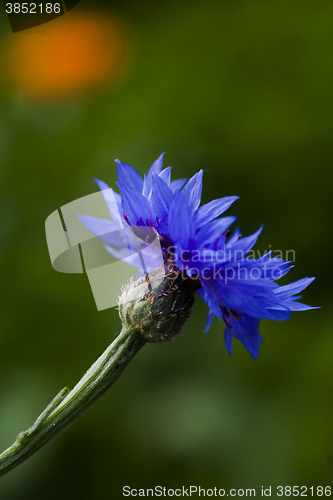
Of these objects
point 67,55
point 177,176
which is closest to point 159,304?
point 177,176

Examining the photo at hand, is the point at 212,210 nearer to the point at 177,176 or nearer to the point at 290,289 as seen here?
the point at 290,289

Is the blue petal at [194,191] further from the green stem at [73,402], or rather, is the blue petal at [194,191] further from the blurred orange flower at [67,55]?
the blurred orange flower at [67,55]

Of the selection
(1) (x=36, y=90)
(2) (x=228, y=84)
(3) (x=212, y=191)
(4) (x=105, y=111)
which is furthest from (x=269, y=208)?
(1) (x=36, y=90)

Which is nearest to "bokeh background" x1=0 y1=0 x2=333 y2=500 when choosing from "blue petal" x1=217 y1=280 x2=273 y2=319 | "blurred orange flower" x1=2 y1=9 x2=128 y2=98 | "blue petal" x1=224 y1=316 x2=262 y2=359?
"blurred orange flower" x1=2 y1=9 x2=128 y2=98

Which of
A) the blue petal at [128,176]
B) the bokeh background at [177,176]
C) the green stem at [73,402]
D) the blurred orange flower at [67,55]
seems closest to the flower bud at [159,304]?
the green stem at [73,402]

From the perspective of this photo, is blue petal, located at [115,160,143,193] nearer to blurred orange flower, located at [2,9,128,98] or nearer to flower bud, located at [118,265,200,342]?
flower bud, located at [118,265,200,342]

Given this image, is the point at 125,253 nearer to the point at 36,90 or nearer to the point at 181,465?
the point at 181,465
